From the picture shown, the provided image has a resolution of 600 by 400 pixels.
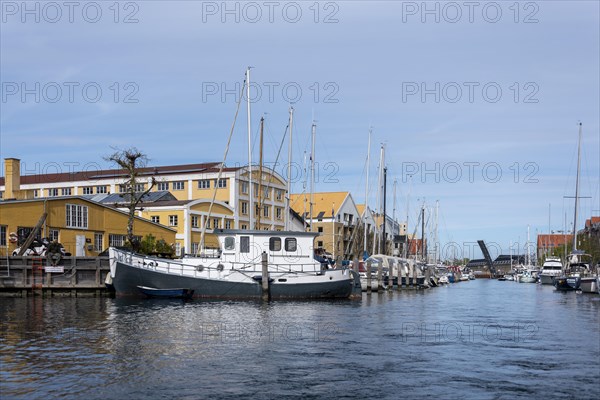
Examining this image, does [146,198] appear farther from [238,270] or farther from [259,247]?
[238,270]

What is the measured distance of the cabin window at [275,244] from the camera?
5078 cm

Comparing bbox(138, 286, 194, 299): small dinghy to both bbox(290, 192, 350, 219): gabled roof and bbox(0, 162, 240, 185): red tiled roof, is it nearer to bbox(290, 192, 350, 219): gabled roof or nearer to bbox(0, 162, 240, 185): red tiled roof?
bbox(0, 162, 240, 185): red tiled roof

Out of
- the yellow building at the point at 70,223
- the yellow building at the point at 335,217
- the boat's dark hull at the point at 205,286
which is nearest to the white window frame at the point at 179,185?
the yellow building at the point at 70,223

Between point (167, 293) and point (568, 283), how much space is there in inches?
1716

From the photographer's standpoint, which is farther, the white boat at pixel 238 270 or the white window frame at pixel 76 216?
the white window frame at pixel 76 216

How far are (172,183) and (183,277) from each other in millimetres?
54585

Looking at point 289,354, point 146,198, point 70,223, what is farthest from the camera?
point 146,198

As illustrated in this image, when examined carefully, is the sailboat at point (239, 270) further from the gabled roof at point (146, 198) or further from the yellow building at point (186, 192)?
the gabled roof at point (146, 198)

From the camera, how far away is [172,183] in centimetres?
10275

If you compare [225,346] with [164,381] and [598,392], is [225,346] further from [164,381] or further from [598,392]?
[598,392]

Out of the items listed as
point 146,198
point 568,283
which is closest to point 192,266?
point 568,283

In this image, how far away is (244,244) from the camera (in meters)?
50.4

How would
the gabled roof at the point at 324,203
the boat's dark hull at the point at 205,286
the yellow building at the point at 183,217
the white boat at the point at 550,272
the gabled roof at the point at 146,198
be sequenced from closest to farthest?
the boat's dark hull at the point at 205,286 → the yellow building at the point at 183,217 → the gabled roof at the point at 146,198 → the white boat at the point at 550,272 → the gabled roof at the point at 324,203

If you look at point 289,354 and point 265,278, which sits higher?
point 265,278
